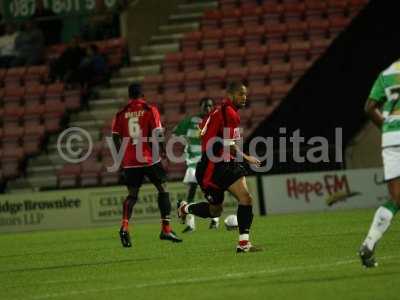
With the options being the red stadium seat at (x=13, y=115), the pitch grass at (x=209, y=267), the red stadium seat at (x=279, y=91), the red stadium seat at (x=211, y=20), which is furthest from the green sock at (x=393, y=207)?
the red stadium seat at (x=13, y=115)

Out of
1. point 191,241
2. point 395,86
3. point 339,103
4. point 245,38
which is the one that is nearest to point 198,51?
point 245,38

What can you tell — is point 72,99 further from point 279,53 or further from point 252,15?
point 279,53

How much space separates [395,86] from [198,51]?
56.2 feet

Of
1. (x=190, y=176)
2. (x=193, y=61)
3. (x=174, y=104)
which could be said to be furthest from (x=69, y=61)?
(x=190, y=176)

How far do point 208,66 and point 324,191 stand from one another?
5352 millimetres

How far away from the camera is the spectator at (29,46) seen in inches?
1101

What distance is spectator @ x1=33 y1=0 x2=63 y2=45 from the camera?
26691 millimetres

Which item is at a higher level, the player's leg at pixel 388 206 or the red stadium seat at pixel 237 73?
the red stadium seat at pixel 237 73

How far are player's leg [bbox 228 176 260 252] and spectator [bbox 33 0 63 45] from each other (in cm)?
1473

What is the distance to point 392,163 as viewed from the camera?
9.65m

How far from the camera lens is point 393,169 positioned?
31.6 ft

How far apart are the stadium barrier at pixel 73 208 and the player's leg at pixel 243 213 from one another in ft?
32.7

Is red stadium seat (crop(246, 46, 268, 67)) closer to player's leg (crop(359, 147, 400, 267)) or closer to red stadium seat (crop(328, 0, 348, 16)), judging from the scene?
red stadium seat (crop(328, 0, 348, 16))

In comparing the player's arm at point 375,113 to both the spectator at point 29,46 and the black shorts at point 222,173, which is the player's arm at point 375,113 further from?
the spectator at point 29,46
